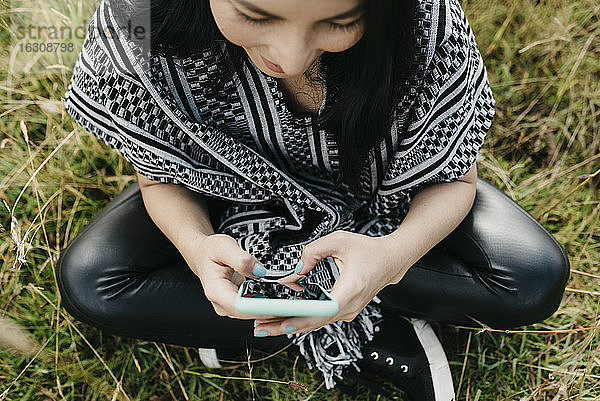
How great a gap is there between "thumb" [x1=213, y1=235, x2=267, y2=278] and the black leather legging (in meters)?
0.30

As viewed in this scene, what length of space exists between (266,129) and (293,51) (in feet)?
1.12

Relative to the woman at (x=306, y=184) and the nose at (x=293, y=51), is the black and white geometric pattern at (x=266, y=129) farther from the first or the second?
the nose at (x=293, y=51)

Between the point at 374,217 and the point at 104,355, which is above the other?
the point at 374,217

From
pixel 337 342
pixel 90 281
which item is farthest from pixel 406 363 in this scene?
pixel 90 281

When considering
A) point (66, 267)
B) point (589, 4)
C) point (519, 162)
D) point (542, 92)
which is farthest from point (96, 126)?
point (589, 4)

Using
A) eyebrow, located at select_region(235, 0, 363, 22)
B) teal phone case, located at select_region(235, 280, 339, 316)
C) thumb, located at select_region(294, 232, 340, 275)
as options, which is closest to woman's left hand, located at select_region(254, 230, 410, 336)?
thumb, located at select_region(294, 232, 340, 275)

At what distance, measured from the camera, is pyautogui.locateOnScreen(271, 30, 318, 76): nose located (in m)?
0.76

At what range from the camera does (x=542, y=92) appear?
1820 mm

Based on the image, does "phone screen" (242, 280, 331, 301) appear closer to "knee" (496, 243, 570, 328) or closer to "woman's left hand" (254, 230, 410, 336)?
"woman's left hand" (254, 230, 410, 336)

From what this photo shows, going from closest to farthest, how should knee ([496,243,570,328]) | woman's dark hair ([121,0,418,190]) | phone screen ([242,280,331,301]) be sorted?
woman's dark hair ([121,0,418,190]) < phone screen ([242,280,331,301]) < knee ([496,243,570,328])

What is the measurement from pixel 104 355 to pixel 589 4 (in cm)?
179

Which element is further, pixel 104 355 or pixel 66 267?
pixel 104 355

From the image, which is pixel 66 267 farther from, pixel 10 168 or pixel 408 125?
pixel 408 125

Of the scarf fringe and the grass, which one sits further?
the grass
